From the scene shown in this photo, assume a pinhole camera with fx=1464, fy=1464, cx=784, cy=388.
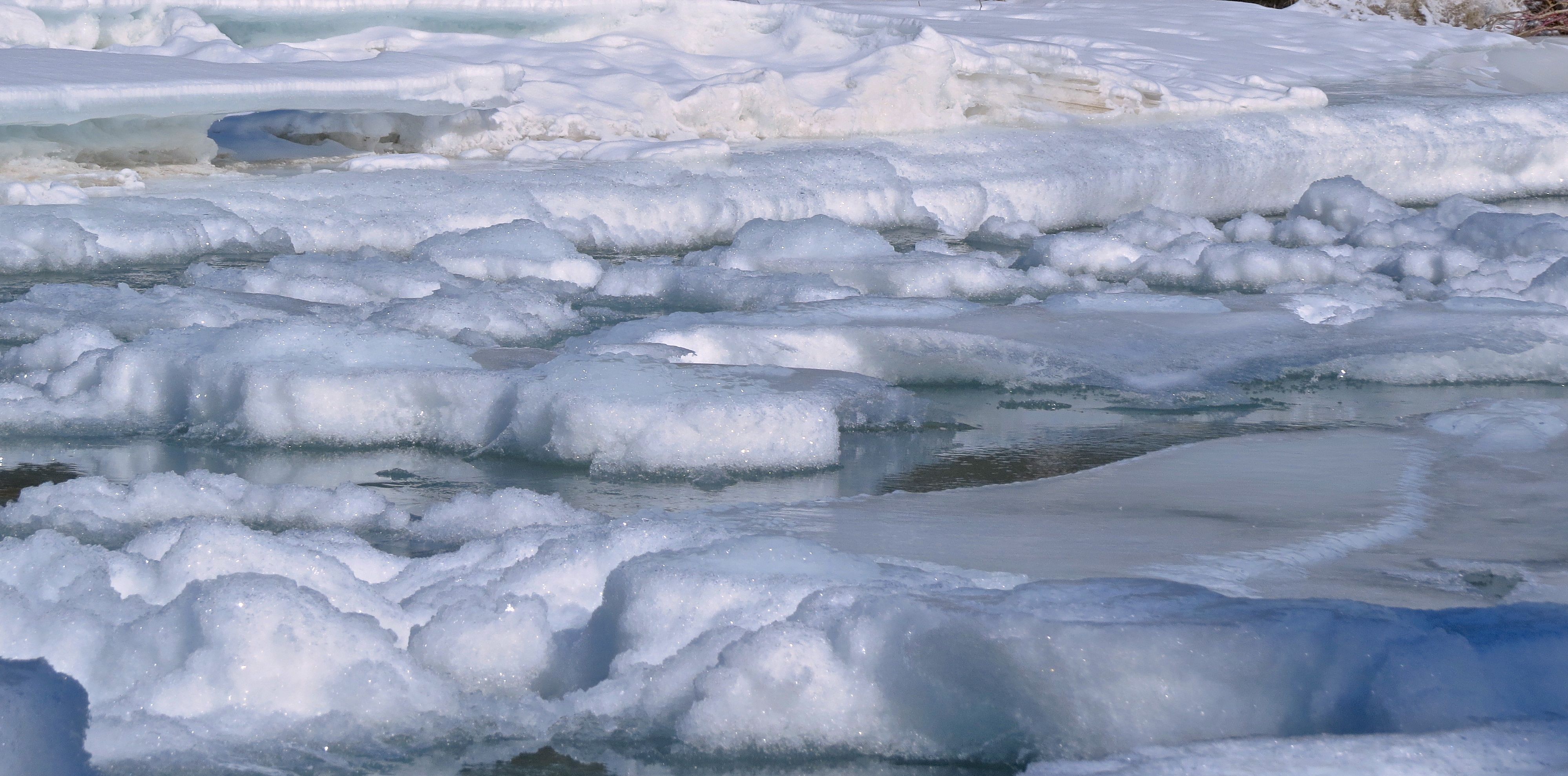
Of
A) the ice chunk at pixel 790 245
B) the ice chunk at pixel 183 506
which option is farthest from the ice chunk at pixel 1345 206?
the ice chunk at pixel 183 506

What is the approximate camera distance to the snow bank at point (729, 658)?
1.59 m

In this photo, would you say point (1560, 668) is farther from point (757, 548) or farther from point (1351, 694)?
point (757, 548)

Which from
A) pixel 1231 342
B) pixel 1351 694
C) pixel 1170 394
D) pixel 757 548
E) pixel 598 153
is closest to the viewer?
pixel 1351 694

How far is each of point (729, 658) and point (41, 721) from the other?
74cm

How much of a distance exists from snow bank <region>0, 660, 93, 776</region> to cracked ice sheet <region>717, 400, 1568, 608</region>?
1007 mm

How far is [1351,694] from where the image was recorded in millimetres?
1585

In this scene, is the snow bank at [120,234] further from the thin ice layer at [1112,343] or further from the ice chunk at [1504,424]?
the ice chunk at [1504,424]

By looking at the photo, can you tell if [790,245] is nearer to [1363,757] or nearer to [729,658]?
[729,658]

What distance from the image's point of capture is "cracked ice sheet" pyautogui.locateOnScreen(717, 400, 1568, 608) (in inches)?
79.6

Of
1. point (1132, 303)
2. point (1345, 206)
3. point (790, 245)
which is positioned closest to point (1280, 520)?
point (1132, 303)

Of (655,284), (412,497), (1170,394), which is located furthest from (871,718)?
(655,284)

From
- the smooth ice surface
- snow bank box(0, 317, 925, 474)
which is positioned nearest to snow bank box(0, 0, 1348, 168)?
the smooth ice surface

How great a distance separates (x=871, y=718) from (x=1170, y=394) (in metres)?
1.85

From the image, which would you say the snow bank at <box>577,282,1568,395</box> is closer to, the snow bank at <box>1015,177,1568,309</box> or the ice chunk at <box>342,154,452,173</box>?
the snow bank at <box>1015,177,1568,309</box>
